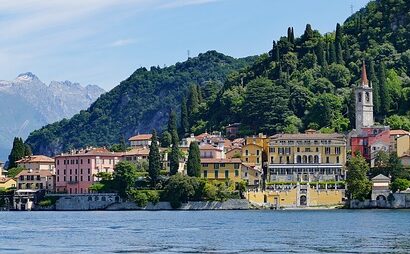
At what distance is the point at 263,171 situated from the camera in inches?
4532

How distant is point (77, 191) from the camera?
119125 millimetres

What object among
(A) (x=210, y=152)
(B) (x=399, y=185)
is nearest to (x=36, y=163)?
(A) (x=210, y=152)

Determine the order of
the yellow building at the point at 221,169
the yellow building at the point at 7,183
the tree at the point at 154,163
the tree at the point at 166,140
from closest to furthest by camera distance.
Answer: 1. the tree at the point at 154,163
2. the yellow building at the point at 221,169
3. the yellow building at the point at 7,183
4. the tree at the point at 166,140

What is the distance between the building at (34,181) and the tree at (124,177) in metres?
13.3

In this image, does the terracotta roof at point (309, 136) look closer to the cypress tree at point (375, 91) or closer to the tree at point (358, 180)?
the cypress tree at point (375, 91)

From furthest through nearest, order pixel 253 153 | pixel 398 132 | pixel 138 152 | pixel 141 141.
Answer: pixel 141 141 < pixel 138 152 < pixel 253 153 < pixel 398 132

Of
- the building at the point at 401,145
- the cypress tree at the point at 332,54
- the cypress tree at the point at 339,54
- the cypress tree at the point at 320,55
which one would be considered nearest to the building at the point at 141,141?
the cypress tree at the point at 320,55

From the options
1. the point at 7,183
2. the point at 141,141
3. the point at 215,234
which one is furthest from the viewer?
the point at 141,141

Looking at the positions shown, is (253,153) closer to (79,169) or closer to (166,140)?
(166,140)

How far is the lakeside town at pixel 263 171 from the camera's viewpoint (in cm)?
10638

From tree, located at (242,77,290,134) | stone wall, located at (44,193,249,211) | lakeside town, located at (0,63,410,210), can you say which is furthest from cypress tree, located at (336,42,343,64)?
stone wall, located at (44,193,249,211)

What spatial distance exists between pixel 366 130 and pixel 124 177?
24.8 metres

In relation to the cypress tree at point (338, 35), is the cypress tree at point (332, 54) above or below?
below

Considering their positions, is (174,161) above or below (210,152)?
below
